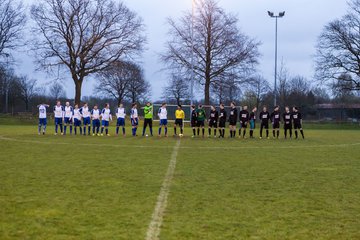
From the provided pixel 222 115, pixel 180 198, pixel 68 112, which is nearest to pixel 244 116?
pixel 222 115

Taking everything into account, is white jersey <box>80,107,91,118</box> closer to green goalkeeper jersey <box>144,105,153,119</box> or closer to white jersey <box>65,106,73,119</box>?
white jersey <box>65,106,73,119</box>

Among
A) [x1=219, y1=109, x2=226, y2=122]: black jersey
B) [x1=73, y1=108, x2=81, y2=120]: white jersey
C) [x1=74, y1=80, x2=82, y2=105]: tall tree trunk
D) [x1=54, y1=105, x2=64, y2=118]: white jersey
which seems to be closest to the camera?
[x1=54, y1=105, x2=64, y2=118]: white jersey

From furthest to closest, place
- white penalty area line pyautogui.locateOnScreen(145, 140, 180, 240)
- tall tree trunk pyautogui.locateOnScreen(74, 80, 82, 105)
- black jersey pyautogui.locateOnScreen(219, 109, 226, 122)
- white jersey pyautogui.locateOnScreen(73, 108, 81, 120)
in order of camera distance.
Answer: tall tree trunk pyautogui.locateOnScreen(74, 80, 82, 105) < white jersey pyautogui.locateOnScreen(73, 108, 81, 120) < black jersey pyautogui.locateOnScreen(219, 109, 226, 122) < white penalty area line pyautogui.locateOnScreen(145, 140, 180, 240)

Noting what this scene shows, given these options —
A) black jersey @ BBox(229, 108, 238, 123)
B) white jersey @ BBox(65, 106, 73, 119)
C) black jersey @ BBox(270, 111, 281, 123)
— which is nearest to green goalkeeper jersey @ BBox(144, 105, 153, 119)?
white jersey @ BBox(65, 106, 73, 119)

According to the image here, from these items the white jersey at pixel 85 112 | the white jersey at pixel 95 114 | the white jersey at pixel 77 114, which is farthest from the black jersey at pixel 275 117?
the white jersey at pixel 77 114

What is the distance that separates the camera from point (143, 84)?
89.5m

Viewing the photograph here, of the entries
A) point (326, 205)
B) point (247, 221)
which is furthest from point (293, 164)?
point (247, 221)

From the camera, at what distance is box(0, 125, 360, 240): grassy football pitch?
219 inches

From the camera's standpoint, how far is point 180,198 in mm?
7488

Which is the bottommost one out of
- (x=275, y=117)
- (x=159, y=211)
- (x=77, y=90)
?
(x=159, y=211)

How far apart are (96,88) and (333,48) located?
5260 cm

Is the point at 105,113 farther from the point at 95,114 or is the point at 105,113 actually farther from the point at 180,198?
the point at 180,198

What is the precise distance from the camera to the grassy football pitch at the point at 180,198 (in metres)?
5.55

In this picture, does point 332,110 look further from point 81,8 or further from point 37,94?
point 37,94
